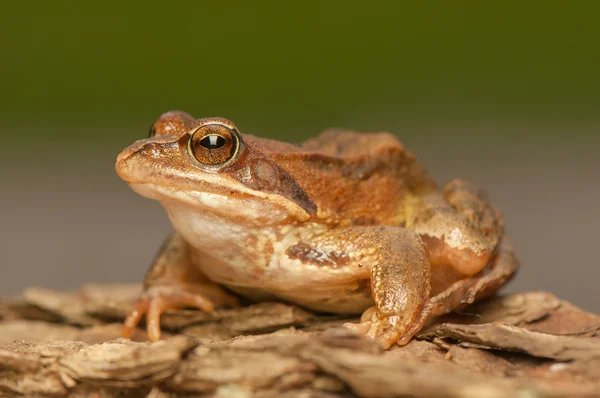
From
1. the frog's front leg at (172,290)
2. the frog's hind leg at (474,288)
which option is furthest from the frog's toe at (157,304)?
the frog's hind leg at (474,288)

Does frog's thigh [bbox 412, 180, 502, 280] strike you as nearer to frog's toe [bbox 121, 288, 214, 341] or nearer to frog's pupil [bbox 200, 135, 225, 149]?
frog's pupil [bbox 200, 135, 225, 149]

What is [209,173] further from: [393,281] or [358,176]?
[393,281]

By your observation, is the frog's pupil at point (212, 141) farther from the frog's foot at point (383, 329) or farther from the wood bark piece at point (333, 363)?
the frog's foot at point (383, 329)

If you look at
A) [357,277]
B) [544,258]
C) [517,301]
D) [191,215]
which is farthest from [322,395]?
[544,258]

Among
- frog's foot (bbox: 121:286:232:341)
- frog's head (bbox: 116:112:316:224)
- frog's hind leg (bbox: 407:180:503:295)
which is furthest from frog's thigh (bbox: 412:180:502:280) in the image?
frog's foot (bbox: 121:286:232:341)

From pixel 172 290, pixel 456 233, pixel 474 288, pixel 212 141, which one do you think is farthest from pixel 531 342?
pixel 172 290

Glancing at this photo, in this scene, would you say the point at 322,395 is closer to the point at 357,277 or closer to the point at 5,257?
the point at 357,277

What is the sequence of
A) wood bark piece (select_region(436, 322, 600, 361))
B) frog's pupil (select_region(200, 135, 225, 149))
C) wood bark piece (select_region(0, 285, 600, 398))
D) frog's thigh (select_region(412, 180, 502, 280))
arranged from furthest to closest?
frog's thigh (select_region(412, 180, 502, 280)), frog's pupil (select_region(200, 135, 225, 149)), wood bark piece (select_region(436, 322, 600, 361)), wood bark piece (select_region(0, 285, 600, 398))
